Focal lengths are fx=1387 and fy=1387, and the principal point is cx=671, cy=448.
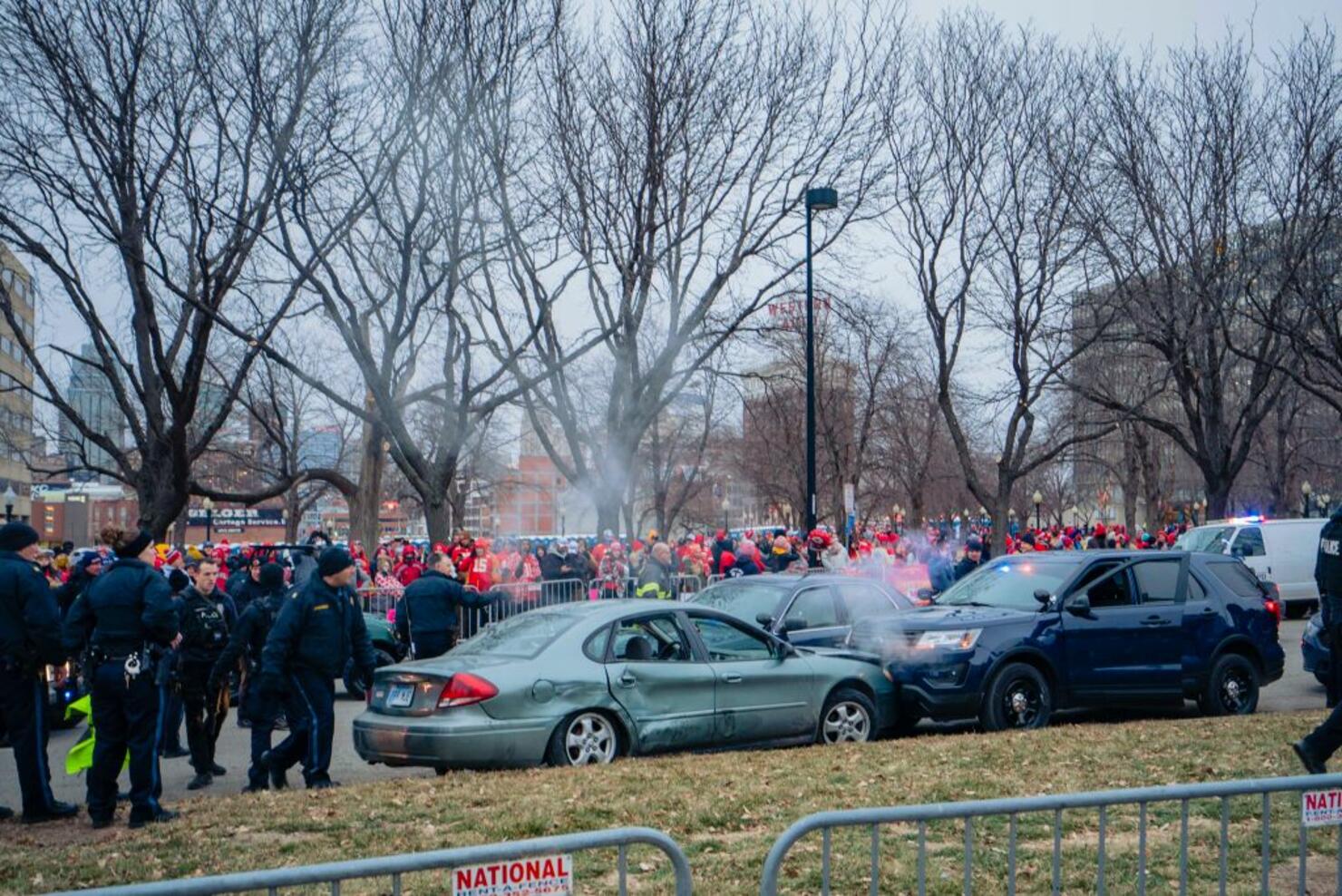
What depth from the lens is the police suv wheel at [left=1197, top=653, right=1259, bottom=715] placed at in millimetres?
13438

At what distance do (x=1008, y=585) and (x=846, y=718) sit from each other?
2633 mm

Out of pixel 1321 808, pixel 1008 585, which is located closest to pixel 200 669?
pixel 1008 585

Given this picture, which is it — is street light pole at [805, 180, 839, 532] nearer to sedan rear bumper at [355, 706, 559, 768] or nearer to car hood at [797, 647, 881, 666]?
car hood at [797, 647, 881, 666]

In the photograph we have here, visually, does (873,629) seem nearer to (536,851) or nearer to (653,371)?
(536,851)

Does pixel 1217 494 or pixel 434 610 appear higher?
pixel 1217 494

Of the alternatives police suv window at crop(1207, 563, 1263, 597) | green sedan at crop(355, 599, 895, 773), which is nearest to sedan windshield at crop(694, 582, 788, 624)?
green sedan at crop(355, 599, 895, 773)

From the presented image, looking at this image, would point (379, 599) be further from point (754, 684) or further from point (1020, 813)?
point (1020, 813)

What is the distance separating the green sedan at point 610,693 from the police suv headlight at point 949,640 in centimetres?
56

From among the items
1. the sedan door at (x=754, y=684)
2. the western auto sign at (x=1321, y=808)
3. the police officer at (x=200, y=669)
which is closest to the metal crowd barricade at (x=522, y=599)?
the sedan door at (x=754, y=684)

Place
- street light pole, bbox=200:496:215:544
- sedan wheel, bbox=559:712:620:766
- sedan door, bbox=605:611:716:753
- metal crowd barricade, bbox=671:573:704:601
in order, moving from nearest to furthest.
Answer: sedan wheel, bbox=559:712:620:766 < sedan door, bbox=605:611:716:753 < metal crowd barricade, bbox=671:573:704:601 < street light pole, bbox=200:496:215:544

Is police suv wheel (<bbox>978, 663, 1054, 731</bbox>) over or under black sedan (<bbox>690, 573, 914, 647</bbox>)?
under

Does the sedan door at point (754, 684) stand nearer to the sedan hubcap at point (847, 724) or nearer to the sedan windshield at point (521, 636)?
the sedan hubcap at point (847, 724)

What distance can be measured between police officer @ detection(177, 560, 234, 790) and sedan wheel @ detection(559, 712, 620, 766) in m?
2.73

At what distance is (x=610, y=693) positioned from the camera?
34.2 feet
